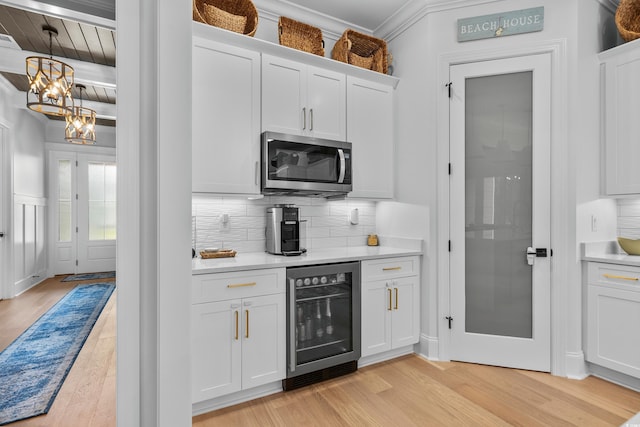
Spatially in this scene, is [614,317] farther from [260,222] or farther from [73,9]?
[73,9]

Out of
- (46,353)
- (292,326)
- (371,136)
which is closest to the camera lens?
(46,353)

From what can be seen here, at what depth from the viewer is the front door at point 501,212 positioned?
2645 mm

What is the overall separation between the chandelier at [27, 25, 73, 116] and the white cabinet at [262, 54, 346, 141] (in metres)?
1.29

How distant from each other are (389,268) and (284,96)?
5.38 ft

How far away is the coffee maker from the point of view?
2.68m

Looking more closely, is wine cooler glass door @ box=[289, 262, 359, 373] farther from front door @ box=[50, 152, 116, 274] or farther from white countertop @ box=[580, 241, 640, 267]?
white countertop @ box=[580, 241, 640, 267]

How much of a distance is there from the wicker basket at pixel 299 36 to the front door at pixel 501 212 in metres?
1.19

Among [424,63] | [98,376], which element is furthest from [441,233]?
[98,376]

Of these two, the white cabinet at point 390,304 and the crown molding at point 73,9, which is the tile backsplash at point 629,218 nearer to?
the white cabinet at point 390,304

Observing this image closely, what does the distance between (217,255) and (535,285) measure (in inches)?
96.8

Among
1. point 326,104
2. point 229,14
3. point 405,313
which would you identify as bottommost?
point 405,313

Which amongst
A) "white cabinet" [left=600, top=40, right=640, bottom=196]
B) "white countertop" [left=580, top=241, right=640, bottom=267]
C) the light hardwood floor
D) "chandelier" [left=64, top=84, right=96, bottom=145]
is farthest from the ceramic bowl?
"chandelier" [left=64, top=84, right=96, bottom=145]

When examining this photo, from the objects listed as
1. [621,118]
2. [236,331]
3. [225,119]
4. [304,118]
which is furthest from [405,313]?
[621,118]

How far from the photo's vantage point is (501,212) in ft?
9.06
